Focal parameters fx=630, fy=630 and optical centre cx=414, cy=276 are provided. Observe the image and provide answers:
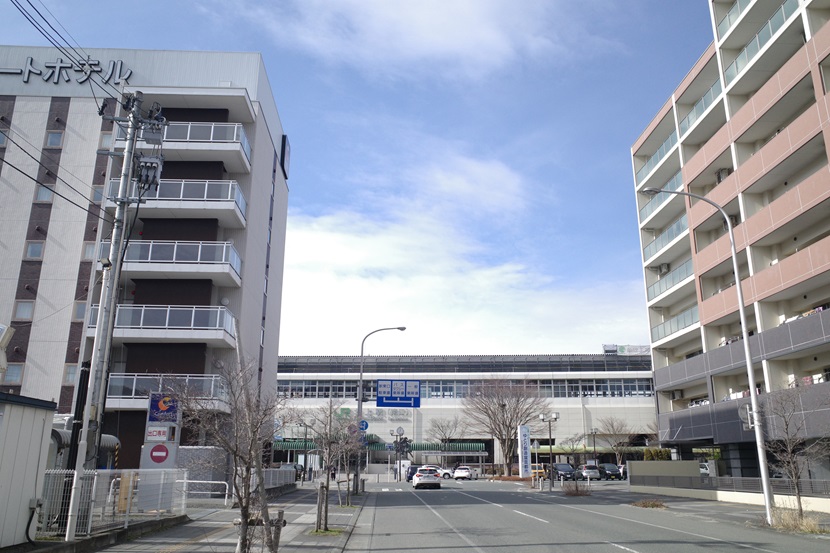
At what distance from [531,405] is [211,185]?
1737 inches

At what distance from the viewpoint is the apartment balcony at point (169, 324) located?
30.2 m

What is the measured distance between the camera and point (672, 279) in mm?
39625

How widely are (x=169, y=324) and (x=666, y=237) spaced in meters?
30.1

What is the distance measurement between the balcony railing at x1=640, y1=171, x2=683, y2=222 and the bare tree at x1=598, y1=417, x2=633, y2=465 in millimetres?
37518

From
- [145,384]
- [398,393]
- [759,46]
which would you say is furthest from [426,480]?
[759,46]

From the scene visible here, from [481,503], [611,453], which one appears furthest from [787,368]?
[611,453]

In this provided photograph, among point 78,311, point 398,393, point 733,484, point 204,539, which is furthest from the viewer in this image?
point 398,393

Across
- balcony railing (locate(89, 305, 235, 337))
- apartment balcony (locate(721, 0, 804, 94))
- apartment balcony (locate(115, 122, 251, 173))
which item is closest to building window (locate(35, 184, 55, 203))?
apartment balcony (locate(115, 122, 251, 173))

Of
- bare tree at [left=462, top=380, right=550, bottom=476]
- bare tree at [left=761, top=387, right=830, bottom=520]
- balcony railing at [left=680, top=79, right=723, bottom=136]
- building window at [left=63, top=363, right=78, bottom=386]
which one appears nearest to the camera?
bare tree at [left=761, top=387, right=830, bottom=520]

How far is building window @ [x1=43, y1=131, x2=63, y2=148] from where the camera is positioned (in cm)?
3472

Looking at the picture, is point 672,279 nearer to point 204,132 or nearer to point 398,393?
point 398,393

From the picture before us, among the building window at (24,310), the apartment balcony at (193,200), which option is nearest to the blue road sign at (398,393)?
the apartment balcony at (193,200)

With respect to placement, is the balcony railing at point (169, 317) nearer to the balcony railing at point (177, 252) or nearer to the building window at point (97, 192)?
the balcony railing at point (177, 252)

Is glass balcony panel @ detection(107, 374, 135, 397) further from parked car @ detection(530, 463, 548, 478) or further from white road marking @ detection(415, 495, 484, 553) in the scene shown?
parked car @ detection(530, 463, 548, 478)
